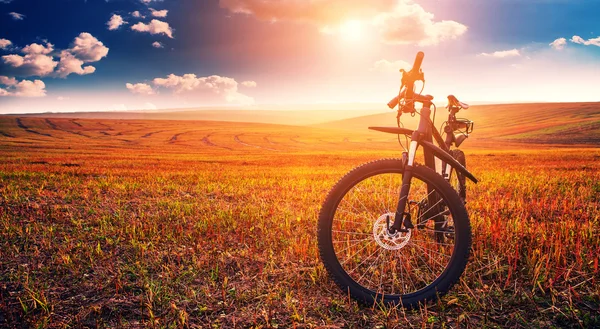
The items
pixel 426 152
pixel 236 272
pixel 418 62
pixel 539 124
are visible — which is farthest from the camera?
pixel 539 124

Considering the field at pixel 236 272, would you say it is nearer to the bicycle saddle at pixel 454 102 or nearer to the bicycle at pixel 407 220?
the bicycle at pixel 407 220

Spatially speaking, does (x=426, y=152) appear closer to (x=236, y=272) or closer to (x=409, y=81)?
(x=409, y=81)

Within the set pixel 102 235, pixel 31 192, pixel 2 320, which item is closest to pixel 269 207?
pixel 102 235

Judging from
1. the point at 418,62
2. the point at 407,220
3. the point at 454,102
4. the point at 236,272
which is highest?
the point at 418,62

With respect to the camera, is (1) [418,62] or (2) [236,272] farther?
(2) [236,272]

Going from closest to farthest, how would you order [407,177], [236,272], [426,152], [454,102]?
[407,177]
[426,152]
[236,272]
[454,102]

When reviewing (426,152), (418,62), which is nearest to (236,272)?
(426,152)

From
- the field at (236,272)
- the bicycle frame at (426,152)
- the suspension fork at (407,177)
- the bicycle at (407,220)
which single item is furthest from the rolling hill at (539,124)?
the suspension fork at (407,177)

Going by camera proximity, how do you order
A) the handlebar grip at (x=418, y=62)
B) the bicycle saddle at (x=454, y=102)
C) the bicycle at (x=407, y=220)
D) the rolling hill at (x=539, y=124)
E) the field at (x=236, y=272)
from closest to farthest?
1. the field at (x=236, y=272)
2. the bicycle at (x=407, y=220)
3. the handlebar grip at (x=418, y=62)
4. the bicycle saddle at (x=454, y=102)
5. the rolling hill at (x=539, y=124)

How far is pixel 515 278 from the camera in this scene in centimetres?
370

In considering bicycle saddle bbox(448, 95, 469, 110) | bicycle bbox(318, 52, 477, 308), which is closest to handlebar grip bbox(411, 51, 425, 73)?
bicycle bbox(318, 52, 477, 308)

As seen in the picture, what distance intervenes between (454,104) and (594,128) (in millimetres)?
85085

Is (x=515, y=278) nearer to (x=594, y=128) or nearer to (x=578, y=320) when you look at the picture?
(x=578, y=320)

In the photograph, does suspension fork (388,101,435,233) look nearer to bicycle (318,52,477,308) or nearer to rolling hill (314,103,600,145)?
bicycle (318,52,477,308)
